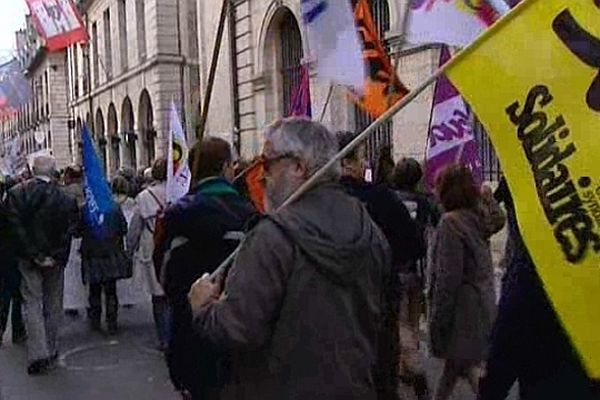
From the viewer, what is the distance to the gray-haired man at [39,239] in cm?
784

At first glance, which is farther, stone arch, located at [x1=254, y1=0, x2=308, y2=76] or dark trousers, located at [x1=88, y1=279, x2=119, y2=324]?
stone arch, located at [x1=254, y1=0, x2=308, y2=76]

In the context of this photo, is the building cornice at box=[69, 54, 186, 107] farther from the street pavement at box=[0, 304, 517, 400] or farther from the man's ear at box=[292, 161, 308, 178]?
the man's ear at box=[292, 161, 308, 178]

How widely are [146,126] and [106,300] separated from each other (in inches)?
933

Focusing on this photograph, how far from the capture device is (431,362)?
7.71 metres

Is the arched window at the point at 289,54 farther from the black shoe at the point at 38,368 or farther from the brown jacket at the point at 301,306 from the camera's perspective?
the brown jacket at the point at 301,306

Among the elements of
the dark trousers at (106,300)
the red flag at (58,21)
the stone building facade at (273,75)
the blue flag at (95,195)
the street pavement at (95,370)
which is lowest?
the street pavement at (95,370)

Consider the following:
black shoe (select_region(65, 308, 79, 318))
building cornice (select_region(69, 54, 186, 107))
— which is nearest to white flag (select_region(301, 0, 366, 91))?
black shoe (select_region(65, 308, 79, 318))

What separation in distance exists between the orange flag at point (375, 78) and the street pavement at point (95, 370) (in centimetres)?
241

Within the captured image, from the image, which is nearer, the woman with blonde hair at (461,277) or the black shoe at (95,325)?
the woman with blonde hair at (461,277)

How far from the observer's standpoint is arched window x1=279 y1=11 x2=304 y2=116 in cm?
1880

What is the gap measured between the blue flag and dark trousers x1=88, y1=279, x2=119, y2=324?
57 cm

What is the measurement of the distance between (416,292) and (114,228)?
3.66m

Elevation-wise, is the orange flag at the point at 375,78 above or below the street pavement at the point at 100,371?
above

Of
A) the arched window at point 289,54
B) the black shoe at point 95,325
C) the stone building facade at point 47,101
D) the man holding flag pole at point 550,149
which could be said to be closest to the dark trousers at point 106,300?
the black shoe at point 95,325
